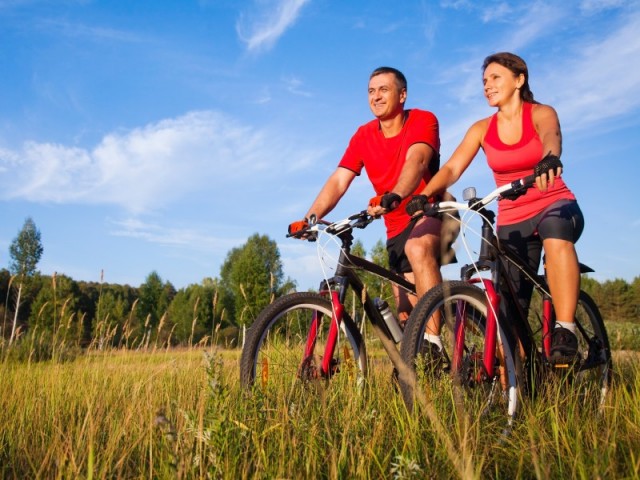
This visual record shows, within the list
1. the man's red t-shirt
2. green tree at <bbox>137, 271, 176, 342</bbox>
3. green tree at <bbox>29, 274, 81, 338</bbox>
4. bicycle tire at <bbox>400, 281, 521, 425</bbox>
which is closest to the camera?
bicycle tire at <bbox>400, 281, 521, 425</bbox>

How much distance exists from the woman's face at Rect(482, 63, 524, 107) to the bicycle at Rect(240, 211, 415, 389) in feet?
4.47

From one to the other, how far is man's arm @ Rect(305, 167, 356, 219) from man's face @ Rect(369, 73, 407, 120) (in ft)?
1.84

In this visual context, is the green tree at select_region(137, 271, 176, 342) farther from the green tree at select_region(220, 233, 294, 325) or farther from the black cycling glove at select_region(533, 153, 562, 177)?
the black cycling glove at select_region(533, 153, 562, 177)

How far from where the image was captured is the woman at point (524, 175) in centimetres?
381

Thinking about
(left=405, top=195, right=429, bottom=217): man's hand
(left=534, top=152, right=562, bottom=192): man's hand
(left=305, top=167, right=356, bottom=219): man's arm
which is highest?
(left=305, top=167, right=356, bottom=219): man's arm

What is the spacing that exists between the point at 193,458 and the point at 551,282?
8.89ft

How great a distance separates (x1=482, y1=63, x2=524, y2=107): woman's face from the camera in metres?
4.13

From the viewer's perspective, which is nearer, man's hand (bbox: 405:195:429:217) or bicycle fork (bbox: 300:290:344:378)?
man's hand (bbox: 405:195:429:217)

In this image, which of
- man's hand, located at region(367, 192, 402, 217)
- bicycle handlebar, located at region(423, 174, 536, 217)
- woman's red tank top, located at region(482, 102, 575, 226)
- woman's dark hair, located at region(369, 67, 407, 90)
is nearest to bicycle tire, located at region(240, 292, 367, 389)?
man's hand, located at region(367, 192, 402, 217)

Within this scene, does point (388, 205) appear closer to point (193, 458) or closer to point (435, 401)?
point (435, 401)

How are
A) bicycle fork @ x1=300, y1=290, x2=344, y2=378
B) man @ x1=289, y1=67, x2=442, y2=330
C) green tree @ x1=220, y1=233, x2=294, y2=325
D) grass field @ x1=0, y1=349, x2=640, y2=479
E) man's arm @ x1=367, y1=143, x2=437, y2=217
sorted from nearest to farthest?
grass field @ x1=0, y1=349, x2=640, y2=479
bicycle fork @ x1=300, y1=290, x2=344, y2=378
man's arm @ x1=367, y1=143, x2=437, y2=217
man @ x1=289, y1=67, x2=442, y2=330
green tree @ x1=220, y1=233, x2=294, y2=325

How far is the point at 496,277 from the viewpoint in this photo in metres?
3.62

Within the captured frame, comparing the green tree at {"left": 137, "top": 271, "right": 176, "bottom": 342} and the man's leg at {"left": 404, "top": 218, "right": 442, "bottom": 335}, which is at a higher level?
the green tree at {"left": 137, "top": 271, "right": 176, "bottom": 342}

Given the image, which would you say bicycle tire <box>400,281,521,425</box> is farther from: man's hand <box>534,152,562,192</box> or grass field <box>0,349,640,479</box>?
man's hand <box>534,152,562,192</box>
